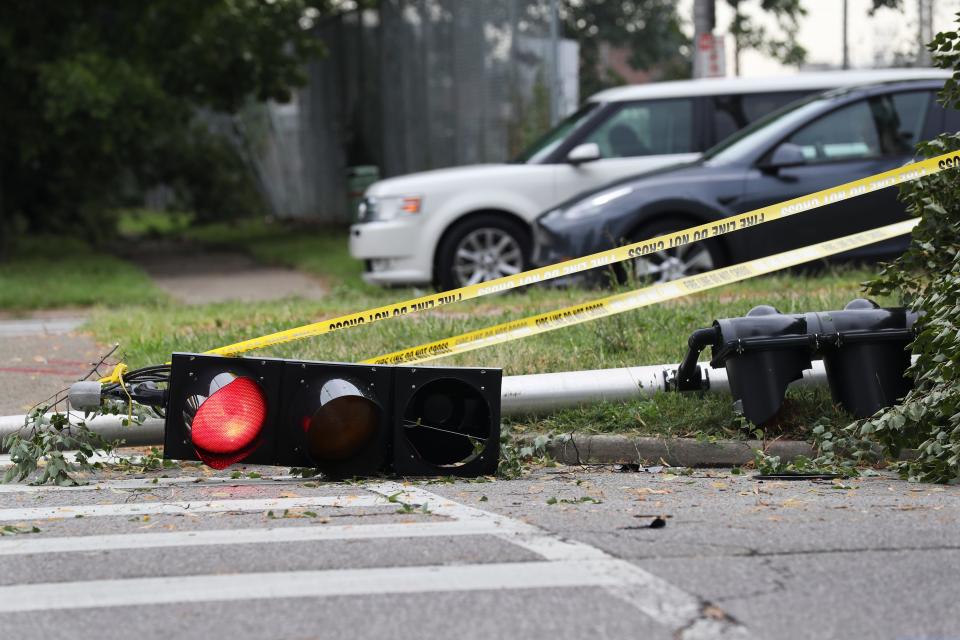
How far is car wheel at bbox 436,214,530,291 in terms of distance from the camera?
13.0 m

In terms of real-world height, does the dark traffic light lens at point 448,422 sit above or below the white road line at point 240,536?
above

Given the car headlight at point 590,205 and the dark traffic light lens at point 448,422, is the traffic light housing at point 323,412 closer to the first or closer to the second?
the dark traffic light lens at point 448,422

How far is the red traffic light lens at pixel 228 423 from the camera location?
5828 millimetres

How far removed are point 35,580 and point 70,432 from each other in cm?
207

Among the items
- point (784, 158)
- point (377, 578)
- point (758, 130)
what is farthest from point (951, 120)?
point (377, 578)

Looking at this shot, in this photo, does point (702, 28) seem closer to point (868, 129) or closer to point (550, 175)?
point (550, 175)

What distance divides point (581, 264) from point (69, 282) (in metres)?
10.5

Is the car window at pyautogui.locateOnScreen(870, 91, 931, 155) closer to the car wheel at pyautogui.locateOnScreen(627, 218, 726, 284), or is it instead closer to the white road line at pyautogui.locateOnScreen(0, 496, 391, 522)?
the car wheel at pyautogui.locateOnScreen(627, 218, 726, 284)

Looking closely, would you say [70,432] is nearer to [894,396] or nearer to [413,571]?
[413,571]

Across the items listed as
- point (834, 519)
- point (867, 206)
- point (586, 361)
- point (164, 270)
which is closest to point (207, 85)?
point (164, 270)

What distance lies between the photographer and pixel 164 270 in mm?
19750

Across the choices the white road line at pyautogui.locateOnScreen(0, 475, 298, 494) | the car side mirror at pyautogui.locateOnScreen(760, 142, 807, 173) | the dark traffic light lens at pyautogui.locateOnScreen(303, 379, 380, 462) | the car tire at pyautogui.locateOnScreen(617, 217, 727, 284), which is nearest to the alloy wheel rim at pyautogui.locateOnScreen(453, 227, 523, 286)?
the car tire at pyautogui.locateOnScreen(617, 217, 727, 284)

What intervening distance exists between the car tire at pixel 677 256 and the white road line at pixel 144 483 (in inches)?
218

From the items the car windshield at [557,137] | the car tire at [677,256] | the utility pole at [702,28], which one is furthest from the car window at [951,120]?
the utility pole at [702,28]
